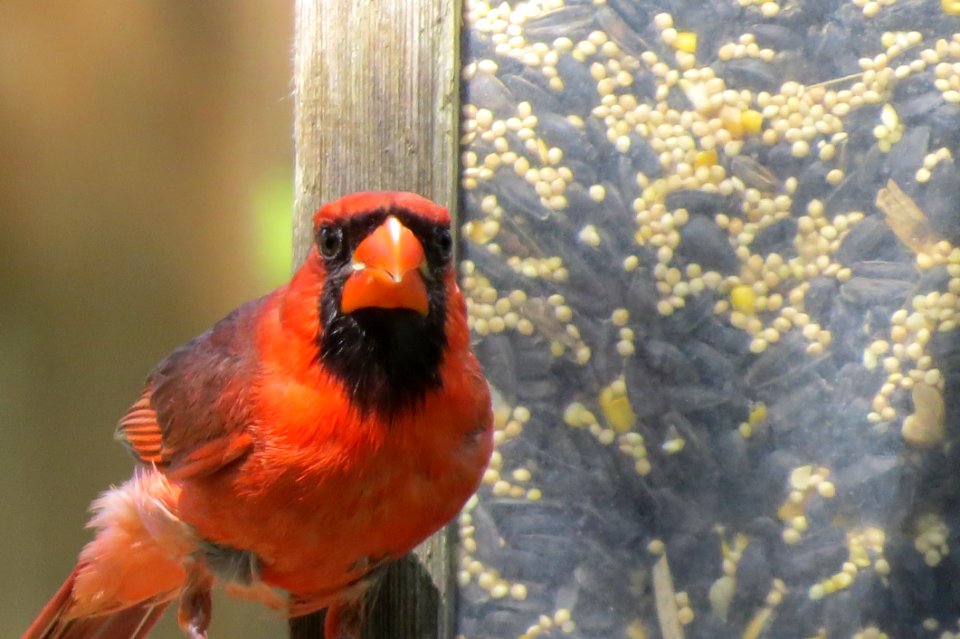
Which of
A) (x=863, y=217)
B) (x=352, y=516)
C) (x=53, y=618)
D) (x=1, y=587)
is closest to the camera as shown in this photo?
(x=352, y=516)

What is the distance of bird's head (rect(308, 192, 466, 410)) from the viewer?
3.95 ft

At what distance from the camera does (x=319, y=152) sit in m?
1.57

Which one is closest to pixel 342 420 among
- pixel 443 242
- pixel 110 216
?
pixel 443 242

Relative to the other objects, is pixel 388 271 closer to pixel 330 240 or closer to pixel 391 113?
pixel 330 240

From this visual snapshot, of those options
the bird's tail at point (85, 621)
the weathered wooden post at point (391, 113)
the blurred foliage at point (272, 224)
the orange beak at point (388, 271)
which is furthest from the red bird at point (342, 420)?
the blurred foliage at point (272, 224)

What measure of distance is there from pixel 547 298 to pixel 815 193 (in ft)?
1.52

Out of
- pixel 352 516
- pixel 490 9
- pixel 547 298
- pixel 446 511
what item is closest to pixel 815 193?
pixel 547 298

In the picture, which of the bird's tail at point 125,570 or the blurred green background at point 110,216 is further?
the blurred green background at point 110,216

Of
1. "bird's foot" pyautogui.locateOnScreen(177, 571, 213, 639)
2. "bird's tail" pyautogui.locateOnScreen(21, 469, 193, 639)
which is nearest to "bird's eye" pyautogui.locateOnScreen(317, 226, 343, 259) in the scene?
"bird's tail" pyautogui.locateOnScreen(21, 469, 193, 639)

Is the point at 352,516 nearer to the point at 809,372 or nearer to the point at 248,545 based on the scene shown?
the point at 248,545

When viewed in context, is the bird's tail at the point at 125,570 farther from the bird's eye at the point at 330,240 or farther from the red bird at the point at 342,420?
the bird's eye at the point at 330,240

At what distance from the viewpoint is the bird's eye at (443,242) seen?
1258mm

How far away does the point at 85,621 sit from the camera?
185 cm

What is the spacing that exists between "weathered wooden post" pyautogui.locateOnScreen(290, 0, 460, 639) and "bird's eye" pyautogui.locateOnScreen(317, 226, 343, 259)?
30 cm
